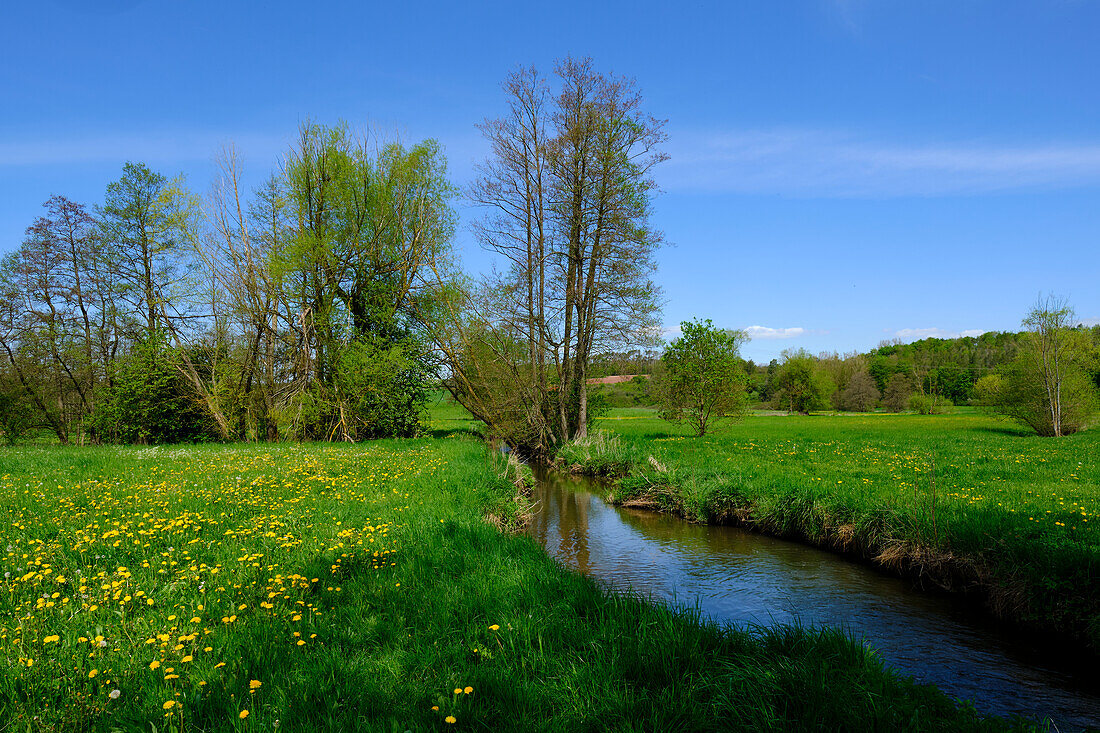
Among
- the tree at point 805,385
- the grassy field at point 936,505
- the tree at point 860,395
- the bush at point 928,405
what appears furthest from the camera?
the tree at point 860,395

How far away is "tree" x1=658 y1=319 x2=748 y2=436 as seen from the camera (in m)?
29.1

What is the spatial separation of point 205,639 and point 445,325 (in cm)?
2242

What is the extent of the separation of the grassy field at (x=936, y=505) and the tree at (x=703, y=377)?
9.85 meters

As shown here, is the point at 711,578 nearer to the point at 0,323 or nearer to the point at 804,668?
the point at 804,668

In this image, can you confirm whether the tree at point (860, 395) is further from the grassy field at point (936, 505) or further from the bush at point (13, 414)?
the bush at point (13, 414)

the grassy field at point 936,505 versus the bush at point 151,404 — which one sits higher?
the bush at point 151,404

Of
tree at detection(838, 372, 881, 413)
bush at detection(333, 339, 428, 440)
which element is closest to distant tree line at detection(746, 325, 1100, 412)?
tree at detection(838, 372, 881, 413)

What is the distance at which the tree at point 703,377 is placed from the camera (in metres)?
29.1

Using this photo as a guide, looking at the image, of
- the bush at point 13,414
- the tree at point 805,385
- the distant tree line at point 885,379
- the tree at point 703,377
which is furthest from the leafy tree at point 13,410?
the tree at point 805,385

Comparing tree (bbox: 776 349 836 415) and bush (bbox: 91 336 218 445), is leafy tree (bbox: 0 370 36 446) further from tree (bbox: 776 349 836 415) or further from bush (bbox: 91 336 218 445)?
tree (bbox: 776 349 836 415)

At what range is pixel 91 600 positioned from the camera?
15.8ft

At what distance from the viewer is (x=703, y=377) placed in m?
29.4

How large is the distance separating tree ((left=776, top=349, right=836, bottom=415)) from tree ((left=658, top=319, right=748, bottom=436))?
152 ft

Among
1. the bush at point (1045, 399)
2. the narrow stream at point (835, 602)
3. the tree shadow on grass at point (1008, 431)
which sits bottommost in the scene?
the narrow stream at point (835, 602)
